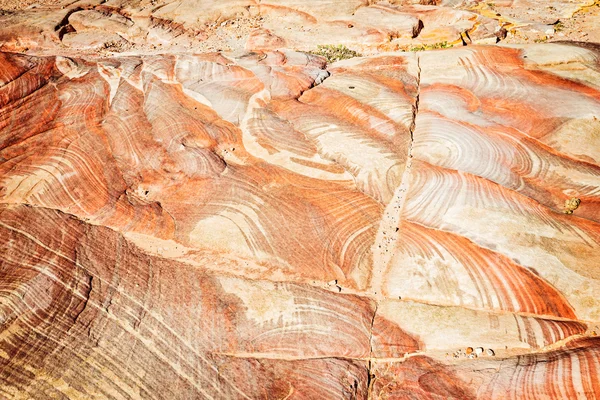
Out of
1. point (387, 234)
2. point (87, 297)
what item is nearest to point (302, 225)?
point (387, 234)

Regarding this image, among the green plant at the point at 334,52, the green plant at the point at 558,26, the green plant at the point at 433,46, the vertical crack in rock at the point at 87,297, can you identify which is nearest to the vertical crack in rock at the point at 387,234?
the vertical crack in rock at the point at 87,297

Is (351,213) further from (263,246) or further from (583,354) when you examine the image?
(583,354)

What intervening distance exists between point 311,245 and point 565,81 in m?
8.77

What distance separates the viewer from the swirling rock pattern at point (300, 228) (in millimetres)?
6125

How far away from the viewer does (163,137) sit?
1030 cm

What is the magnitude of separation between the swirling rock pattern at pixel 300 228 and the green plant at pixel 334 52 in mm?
1825

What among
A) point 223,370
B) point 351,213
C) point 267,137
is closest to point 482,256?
point 351,213

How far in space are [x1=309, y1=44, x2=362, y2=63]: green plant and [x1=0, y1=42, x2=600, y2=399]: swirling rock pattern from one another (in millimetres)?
1825

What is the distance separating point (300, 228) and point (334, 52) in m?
8.77

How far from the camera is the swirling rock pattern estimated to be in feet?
20.1

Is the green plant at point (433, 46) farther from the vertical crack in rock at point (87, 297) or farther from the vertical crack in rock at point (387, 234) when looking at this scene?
the vertical crack in rock at point (87, 297)

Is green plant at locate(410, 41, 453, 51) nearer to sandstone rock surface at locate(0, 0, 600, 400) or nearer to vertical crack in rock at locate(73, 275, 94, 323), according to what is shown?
sandstone rock surface at locate(0, 0, 600, 400)

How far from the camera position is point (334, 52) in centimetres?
1461

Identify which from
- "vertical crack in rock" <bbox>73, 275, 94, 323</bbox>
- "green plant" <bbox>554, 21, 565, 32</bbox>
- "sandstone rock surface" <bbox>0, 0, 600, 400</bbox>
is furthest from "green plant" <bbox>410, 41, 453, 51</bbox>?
"vertical crack in rock" <bbox>73, 275, 94, 323</bbox>
